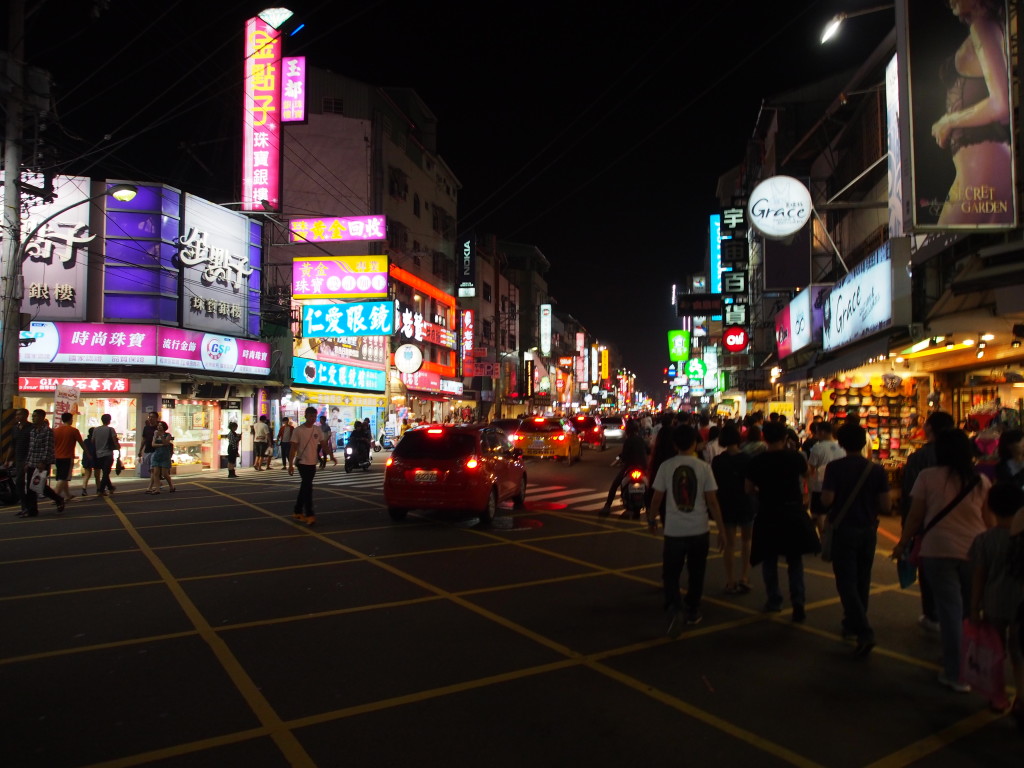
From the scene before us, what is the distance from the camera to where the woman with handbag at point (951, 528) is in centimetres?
507

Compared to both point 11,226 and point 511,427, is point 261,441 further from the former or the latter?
point 11,226

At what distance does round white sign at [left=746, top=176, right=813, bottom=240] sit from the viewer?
1662 centimetres

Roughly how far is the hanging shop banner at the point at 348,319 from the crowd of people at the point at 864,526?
73.6 ft

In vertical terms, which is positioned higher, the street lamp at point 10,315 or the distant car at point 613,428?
the street lamp at point 10,315

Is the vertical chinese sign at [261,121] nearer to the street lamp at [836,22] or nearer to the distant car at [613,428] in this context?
the street lamp at [836,22]

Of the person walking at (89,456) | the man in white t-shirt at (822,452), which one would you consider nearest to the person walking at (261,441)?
the person walking at (89,456)

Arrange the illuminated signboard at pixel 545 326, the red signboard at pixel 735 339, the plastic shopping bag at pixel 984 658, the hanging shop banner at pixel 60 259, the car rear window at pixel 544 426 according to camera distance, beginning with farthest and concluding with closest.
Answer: the illuminated signboard at pixel 545 326 → the red signboard at pixel 735 339 → the car rear window at pixel 544 426 → the hanging shop banner at pixel 60 259 → the plastic shopping bag at pixel 984 658

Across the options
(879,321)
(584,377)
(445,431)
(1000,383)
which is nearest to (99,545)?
(445,431)

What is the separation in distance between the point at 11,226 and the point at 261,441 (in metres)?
10.5

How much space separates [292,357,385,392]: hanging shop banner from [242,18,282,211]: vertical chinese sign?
260 inches

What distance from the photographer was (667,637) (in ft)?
20.4

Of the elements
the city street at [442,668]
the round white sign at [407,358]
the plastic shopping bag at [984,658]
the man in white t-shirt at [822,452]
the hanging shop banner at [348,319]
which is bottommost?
the city street at [442,668]

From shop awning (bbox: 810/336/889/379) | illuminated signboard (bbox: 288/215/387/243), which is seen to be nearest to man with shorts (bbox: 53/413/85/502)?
shop awning (bbox: 810/336/889/379)

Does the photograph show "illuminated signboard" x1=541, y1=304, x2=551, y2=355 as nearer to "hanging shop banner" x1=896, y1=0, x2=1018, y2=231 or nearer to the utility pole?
the utility pole
